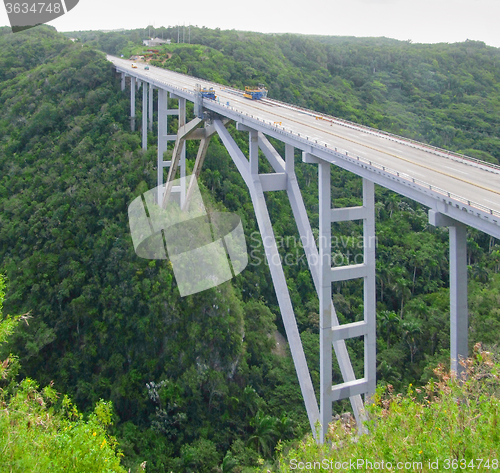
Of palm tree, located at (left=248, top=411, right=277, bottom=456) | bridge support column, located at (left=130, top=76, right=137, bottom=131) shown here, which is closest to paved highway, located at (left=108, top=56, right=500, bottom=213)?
palm tree, located at (left=248, top=411, right=277, bottom=456)

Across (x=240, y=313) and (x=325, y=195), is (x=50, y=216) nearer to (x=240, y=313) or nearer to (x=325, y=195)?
(x=240, y=313)

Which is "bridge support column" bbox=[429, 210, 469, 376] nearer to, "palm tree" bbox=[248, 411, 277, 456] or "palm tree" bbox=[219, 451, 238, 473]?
"palm tree" bbox=[219, 451, 238, 473]

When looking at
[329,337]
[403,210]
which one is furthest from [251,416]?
[403,210]

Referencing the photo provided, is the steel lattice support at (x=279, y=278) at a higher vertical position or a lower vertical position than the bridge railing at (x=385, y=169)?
lower

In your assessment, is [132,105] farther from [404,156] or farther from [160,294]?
[404,156]

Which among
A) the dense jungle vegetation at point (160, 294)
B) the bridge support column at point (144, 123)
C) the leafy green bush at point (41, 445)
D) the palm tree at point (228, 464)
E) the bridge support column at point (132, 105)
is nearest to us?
the leafy green bush at point (41, 445)

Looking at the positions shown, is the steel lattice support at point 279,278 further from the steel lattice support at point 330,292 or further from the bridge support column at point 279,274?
the steel lattice support at point 330,292

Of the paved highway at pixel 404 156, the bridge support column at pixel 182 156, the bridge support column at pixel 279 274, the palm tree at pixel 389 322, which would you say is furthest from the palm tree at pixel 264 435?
the bridge support column at pixel 182 156
